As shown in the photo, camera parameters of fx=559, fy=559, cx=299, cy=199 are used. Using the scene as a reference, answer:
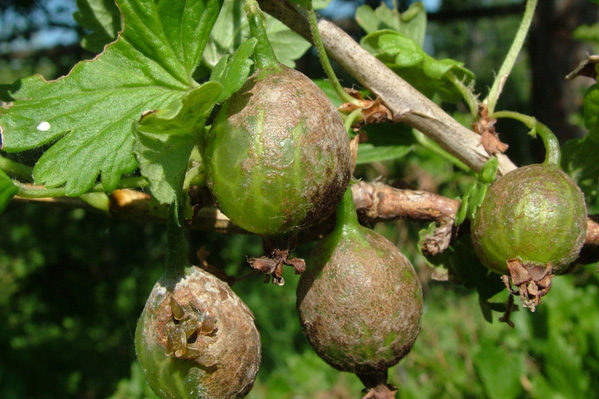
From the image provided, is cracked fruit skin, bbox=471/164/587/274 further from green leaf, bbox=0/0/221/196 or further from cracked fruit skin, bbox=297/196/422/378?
green leaf, bbox=0/0/221/196

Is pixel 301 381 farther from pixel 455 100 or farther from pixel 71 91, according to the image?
pixel 71 91

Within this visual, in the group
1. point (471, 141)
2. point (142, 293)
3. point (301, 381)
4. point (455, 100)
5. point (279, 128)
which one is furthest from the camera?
point (142, 293)

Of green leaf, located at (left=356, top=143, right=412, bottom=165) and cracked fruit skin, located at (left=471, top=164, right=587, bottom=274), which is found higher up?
cracked fruit skin, located at (left=471, top=164, right=587, bottom=274)

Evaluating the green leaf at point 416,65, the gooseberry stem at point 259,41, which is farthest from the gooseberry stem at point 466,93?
the gooseberry stem at point 259,41

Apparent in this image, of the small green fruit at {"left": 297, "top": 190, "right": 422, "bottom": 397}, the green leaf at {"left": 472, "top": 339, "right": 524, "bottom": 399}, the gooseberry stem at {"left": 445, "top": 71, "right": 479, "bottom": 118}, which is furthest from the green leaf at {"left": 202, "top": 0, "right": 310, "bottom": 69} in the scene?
the green leaf at {"left": 472, "top": 339, "right": 524, "bottom": 399}

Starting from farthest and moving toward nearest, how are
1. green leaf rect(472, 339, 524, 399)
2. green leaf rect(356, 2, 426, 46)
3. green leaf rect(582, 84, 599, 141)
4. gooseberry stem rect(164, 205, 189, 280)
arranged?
1. green leaf rect(472, 339, 524, 399)
2. green leaf rect(356, 2, 426, 46)
3. green leaf rect(582, 84, 599, 141)
4. gooseberry stem rect(164, 205, 189, 280)

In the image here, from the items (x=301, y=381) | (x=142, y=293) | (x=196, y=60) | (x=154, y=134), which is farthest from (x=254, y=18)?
(x=142, y=293)

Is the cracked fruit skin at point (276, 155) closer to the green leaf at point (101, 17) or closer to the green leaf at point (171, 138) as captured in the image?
the green leaf at point (171, 138)
